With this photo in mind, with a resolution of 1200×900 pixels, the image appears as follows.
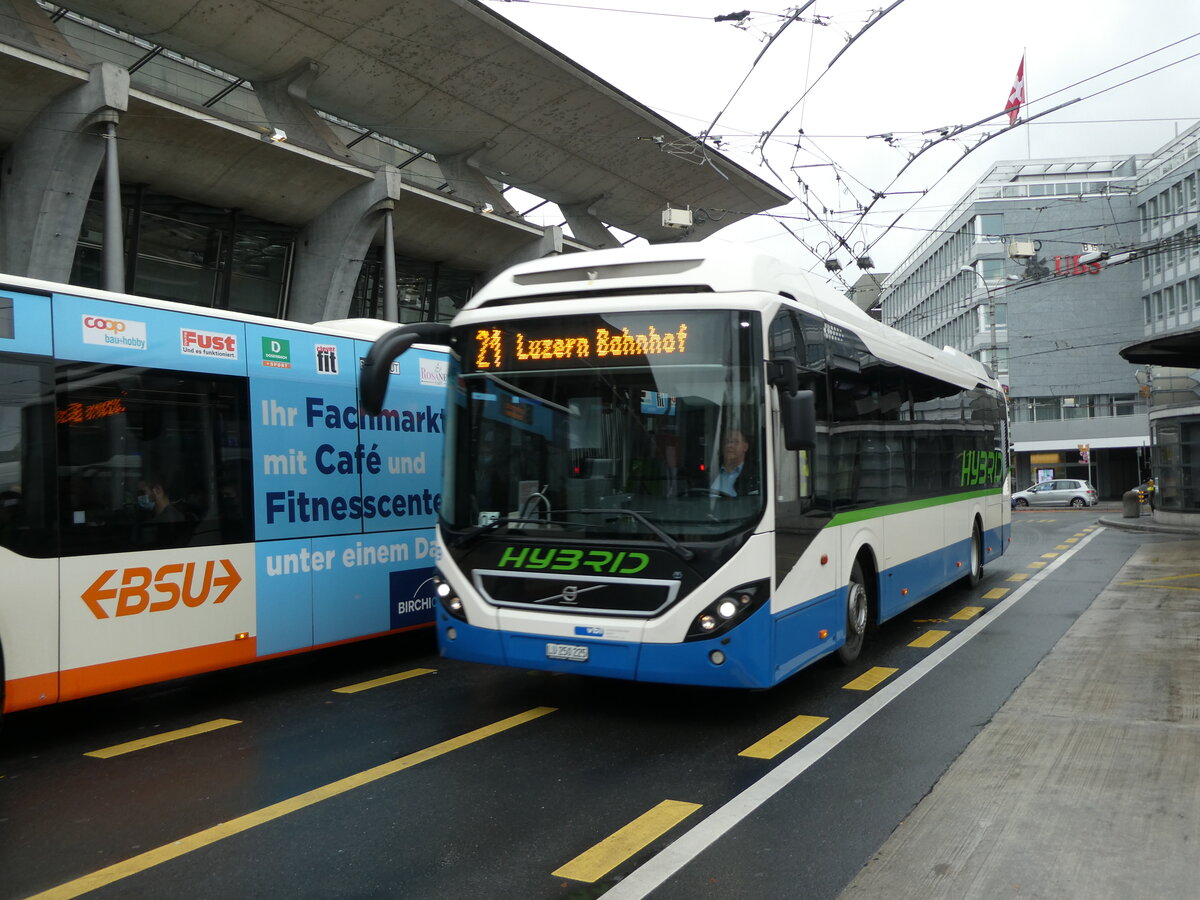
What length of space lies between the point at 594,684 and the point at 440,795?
2772 millimetres

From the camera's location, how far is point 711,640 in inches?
237

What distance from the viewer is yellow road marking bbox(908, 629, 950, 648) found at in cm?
938

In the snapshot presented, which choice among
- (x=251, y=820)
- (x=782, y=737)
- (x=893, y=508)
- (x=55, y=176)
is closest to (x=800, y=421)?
(x=782, y=737)

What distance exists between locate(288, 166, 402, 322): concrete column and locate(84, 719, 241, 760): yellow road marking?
16.2 meters

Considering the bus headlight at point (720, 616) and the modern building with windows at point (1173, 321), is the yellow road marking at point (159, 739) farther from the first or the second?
the modern building with windows at point (1173, 321)

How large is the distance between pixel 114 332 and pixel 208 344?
2.37 feet

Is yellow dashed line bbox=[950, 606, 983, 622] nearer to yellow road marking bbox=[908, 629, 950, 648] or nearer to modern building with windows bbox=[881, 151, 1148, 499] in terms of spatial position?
yellow road marking bbox=[908, 629, 950, 648]

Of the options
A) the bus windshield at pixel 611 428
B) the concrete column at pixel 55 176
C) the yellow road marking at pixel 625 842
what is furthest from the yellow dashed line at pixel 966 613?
the concrete column at pixel 55 176

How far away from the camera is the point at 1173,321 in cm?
5931

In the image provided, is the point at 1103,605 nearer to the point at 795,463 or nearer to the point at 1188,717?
the point at 1188,717

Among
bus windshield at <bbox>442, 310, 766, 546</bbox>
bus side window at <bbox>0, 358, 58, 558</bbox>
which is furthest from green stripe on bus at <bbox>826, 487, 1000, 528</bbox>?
bus side window at <bbox>0, 358, 58, 558</bbox>

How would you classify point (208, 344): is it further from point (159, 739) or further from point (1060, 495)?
point (1060, 495)

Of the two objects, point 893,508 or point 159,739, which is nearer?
point 159,739

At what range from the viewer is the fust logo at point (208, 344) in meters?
7.09
